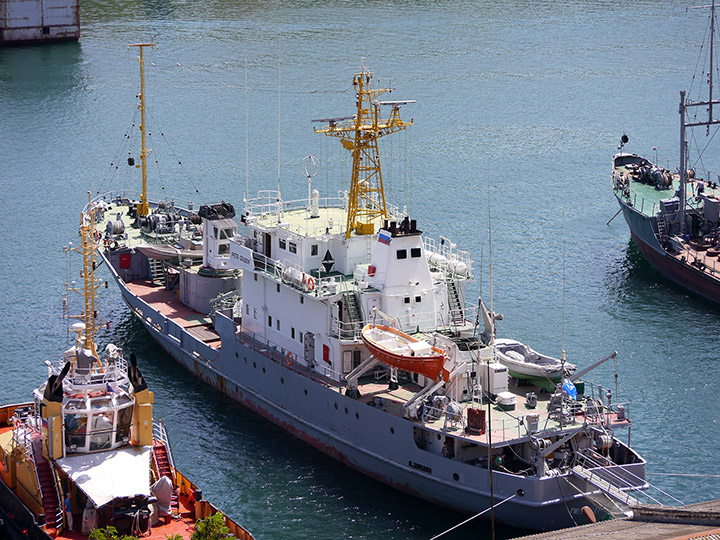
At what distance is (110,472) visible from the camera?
3119 centimetres

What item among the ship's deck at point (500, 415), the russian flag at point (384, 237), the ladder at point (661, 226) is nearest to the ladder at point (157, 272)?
the russian flag at point (384, 237)

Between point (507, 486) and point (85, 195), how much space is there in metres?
44.9

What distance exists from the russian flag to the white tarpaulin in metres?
12.6

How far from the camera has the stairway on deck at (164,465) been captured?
32.2m

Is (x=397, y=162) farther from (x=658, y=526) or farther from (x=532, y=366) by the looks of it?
(x=658, y=526)

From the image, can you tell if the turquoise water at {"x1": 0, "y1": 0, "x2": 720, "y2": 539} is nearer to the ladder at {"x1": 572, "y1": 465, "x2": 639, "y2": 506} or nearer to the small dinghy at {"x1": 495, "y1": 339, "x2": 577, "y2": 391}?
the ladder at {"x1": 572, "y1": 465, "x2": 639, "y2": 506}

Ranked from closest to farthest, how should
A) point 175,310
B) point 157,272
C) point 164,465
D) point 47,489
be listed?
point 47,489 < point 164,465 < point 175,310 < point 157,272

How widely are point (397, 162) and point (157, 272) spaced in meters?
22.5

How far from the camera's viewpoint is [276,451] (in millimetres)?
42250

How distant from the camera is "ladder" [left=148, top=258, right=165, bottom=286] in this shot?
56.3m

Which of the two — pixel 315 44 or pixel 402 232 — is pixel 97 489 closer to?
pixel 402 232

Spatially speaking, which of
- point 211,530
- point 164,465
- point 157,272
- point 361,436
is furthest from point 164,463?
point 157,272

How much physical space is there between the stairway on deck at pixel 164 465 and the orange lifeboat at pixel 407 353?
7982mm

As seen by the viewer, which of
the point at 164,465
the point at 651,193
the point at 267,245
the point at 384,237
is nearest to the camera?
the point at 164,465
